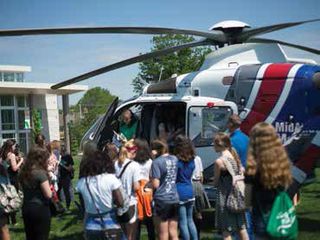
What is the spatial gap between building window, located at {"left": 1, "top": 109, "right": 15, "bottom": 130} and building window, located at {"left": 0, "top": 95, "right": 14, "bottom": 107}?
2.33 ft

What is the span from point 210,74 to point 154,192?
362cm

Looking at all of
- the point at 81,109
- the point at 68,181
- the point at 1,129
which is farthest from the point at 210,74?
the point at 81,109

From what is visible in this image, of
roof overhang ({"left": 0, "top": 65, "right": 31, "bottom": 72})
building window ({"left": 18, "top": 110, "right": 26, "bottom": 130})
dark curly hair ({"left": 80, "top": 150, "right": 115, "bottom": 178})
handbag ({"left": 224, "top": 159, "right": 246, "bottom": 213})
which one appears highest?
roof overhang ({"left": 0, "top": 65, "right": 31, "bottom": 72})

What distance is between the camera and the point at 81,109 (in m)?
110

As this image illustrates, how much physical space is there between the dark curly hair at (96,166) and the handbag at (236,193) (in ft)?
4.79

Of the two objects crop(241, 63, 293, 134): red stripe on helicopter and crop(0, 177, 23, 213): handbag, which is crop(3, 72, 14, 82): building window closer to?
crop(241, 63, 293, 134): red stripe on helicopter

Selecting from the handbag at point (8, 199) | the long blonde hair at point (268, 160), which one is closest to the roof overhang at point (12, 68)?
the handbag at point (8, 199)

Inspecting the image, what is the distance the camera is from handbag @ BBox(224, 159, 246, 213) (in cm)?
565

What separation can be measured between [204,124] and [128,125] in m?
1.54

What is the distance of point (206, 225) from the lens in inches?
348

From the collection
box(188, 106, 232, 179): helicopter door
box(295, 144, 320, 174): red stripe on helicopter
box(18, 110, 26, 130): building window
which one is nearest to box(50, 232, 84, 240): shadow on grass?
box(188, 106, 232, 179): helicopter door

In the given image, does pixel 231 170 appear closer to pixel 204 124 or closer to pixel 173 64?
pixel 204 124

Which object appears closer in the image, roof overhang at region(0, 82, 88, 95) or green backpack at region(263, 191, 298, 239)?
green backpack at region(263, 191, 298, 239)

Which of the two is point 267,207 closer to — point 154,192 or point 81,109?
point 154,192
